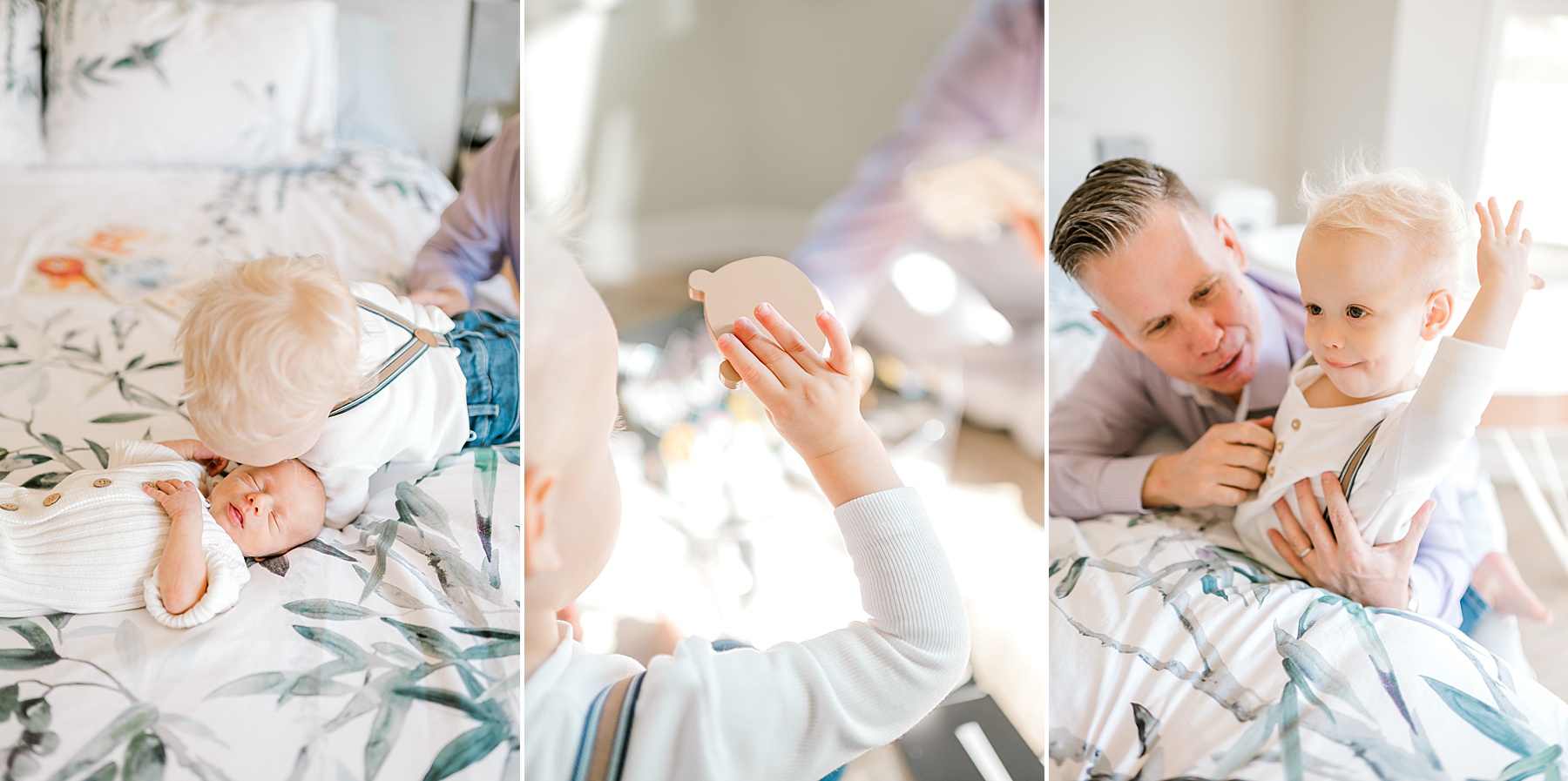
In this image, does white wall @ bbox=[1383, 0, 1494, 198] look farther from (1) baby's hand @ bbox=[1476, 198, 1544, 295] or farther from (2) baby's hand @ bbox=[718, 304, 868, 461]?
(2) baby's hand @ bbox=[718, 304, 868, 461]

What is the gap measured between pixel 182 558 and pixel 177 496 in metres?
0.06

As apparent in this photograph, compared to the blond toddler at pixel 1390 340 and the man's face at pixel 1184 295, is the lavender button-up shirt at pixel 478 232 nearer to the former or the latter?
the man's face at pixel 1184 295

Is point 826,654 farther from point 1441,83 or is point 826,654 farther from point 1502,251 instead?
point 1441,83

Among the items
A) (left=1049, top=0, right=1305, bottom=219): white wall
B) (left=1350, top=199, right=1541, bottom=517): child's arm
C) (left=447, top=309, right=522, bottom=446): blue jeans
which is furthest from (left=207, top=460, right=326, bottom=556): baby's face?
(left=1350, top=199, right=1541, bottom=517): child's arm

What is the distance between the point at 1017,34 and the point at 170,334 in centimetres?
94

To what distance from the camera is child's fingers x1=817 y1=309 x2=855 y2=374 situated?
53cm

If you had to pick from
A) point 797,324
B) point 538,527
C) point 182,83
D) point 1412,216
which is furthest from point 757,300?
point 182,83

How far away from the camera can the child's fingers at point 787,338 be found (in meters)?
0.52

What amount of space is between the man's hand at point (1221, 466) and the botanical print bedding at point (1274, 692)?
84 mm

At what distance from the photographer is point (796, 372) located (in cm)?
52

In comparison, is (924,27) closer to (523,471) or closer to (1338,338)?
(1338,338)

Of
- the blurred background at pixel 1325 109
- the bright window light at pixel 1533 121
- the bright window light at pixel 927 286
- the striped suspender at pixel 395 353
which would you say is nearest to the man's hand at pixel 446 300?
the striped suspender at pixel 395 353

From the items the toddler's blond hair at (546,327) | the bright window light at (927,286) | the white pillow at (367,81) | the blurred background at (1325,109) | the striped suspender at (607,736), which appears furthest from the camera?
the white pillow at (367,81)

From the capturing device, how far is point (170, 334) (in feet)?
2.95
